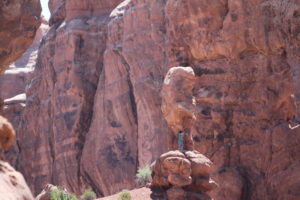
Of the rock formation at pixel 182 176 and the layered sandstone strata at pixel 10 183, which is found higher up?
the layered sandstone strata at pixel 10 183

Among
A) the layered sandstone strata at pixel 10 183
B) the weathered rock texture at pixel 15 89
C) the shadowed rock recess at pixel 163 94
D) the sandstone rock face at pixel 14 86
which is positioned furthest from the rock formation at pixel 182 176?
the sandstone rock face at pixel 14 86

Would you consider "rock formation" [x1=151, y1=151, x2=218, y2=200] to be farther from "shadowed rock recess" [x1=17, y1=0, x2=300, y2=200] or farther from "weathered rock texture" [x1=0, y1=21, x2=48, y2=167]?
"weathered rock texture" [x1=0, y1=21, x2=48, y2=167]

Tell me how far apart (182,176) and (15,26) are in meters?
7.12

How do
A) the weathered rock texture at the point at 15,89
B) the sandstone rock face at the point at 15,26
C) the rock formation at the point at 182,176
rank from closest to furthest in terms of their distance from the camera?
1. the sandstone rock face at the point at 15,26
2. the rock formation at the point at 182,176
3. the weathered rock texture at the point at 15,89

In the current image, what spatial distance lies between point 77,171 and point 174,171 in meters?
21.6

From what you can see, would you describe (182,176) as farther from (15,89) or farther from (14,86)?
(14,86)

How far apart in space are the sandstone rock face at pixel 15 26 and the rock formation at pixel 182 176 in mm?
6135

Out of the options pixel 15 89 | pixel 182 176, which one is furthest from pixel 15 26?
pixel 15 89

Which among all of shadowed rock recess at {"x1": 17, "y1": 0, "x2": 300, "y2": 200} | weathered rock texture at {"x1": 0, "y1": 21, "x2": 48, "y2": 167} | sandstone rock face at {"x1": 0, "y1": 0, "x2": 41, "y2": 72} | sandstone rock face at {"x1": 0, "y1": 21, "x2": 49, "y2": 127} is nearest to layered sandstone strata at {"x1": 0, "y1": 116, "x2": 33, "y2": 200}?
sandstone rock face at {"x1": 0, "y1": 0, "x2": 41, "y2": 72}

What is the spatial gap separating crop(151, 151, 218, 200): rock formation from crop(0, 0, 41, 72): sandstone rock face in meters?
6.13

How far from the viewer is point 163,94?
20.7 m

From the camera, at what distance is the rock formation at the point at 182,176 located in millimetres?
19062

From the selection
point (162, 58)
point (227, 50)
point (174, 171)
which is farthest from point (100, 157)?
point (174, 171)

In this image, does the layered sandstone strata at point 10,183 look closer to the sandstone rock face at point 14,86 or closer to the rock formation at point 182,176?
the rock formation at point 182,176
